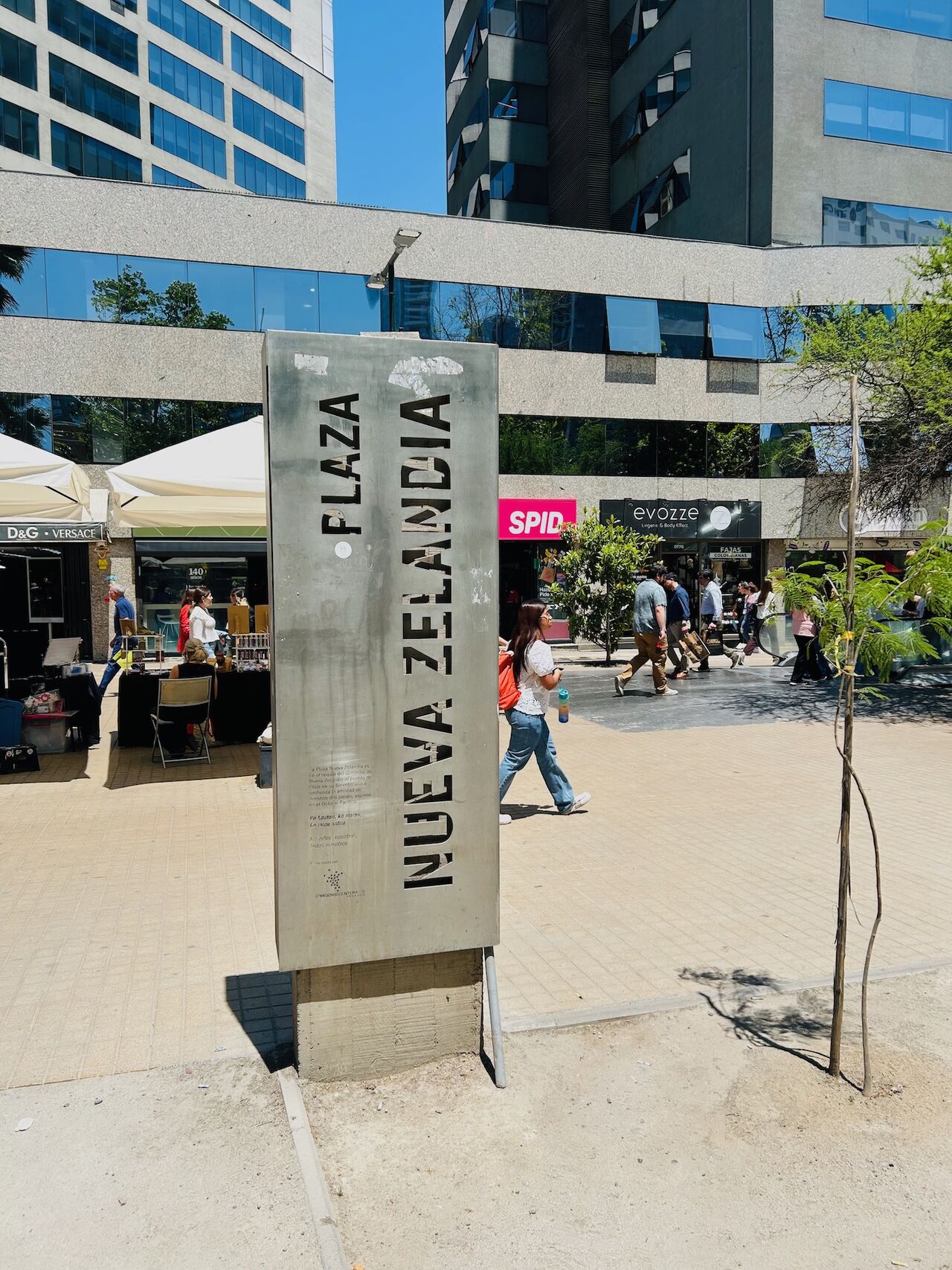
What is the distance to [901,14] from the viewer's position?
102ft

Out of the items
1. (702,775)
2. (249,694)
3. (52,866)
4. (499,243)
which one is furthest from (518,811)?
(499,243)

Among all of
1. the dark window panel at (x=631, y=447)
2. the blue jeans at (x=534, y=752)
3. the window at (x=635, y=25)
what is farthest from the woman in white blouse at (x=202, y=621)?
the window at (x=635, y=25)

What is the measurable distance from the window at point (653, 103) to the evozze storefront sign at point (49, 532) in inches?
1249

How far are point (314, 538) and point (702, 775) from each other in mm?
7011

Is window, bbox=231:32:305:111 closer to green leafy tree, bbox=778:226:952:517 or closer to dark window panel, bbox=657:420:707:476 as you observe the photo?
dark window panel, bbox=657:420:707:476

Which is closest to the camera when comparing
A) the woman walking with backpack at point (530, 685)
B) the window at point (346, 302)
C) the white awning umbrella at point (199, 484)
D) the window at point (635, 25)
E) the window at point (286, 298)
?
the woman walking with backpack at point (530, 685)

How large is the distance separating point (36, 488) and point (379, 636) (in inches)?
261

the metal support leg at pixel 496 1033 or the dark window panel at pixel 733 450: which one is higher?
the dark window panel at pixel 733 450

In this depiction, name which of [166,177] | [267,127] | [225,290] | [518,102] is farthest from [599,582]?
[267,127]

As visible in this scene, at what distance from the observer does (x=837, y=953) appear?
149 inches

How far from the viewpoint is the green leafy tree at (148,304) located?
22953mm

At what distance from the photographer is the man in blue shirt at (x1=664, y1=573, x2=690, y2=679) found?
1827cm

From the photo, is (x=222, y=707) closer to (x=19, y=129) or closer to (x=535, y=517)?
A: (x=535, y=517)

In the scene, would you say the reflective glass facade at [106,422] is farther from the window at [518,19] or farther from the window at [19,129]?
the window at [518,19]
